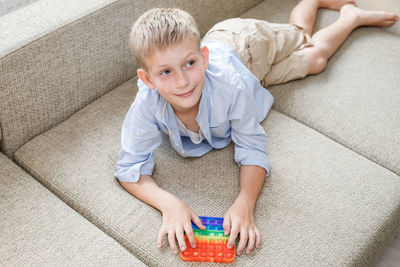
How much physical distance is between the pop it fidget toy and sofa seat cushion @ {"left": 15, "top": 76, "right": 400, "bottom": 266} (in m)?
0.03

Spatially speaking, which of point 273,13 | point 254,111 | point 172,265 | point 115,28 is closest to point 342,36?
point 273,13

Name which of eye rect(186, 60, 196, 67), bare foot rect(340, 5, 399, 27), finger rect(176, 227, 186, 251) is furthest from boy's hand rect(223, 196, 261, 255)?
bare foot rect(340, 5, 399, 27)

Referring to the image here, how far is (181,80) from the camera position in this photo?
3.46ft

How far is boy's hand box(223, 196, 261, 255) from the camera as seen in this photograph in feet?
3.44

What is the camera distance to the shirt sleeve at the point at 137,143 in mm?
1189

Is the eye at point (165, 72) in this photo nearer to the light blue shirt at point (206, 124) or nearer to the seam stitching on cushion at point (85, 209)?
the light blue shirt at point (206, 124)

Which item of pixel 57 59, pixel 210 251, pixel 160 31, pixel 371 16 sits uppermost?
pixel 160 31

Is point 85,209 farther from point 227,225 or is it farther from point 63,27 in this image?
point 63,27

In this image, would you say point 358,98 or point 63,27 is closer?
point 63,27

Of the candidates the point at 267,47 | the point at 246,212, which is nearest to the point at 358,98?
the point at 267,47

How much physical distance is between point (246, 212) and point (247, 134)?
0.77 feet

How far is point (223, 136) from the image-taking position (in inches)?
51.6

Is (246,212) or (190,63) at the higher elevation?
(190,63)

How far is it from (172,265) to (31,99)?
0.62 m
